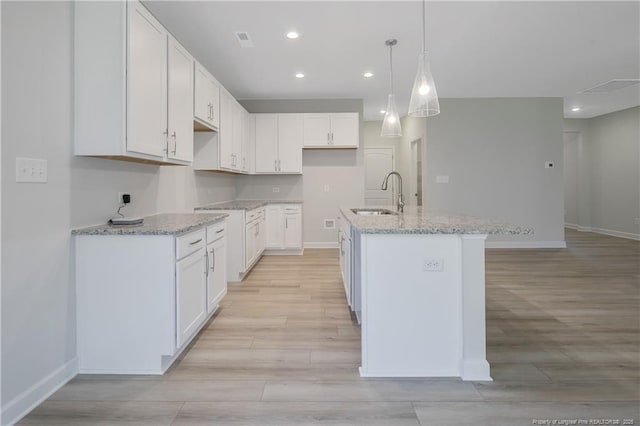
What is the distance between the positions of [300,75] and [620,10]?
11.3 ft

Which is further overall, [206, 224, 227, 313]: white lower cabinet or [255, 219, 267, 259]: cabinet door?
[255, 219, 267, 259]: cabinet door

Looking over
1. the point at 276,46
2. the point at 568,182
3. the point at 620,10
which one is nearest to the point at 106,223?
the point at 276,46

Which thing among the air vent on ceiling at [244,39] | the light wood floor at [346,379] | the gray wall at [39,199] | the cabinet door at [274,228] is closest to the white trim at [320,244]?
the cabinet door at [274,228]

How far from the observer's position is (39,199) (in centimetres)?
187

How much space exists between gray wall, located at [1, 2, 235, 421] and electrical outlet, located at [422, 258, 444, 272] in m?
2.05

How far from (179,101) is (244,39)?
131cm

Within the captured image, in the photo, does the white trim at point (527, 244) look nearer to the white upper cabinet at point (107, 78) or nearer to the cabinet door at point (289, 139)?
the cabinet door at point (289, 139)

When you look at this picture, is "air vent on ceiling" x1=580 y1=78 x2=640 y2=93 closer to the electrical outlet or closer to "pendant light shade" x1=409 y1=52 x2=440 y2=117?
"pendant light shade" x1=409 y1=52 x2=440 y2=117

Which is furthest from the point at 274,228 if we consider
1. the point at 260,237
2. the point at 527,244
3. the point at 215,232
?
the point at 527,244

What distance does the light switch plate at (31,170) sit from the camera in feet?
5.71

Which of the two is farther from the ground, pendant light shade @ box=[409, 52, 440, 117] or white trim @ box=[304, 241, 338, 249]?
pendant light shade @ box=[409, 52, 440, 117]

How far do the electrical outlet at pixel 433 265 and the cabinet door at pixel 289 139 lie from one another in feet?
14.1

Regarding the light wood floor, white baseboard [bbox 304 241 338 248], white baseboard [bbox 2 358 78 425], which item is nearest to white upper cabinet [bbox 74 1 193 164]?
white baseboard [bbox 2 358 78 425]

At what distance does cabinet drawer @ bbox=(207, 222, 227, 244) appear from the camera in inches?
111
